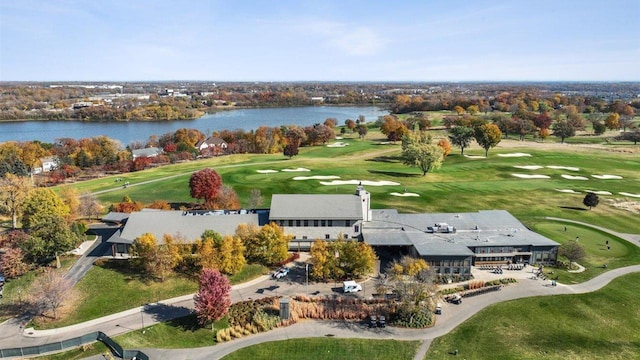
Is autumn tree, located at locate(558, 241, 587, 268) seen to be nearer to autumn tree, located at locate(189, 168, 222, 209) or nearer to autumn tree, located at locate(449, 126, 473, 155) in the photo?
autumn tree, located at locate(189, 168, 222, 209)

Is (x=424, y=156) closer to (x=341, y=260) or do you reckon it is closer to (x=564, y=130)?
(x=341, y=260)

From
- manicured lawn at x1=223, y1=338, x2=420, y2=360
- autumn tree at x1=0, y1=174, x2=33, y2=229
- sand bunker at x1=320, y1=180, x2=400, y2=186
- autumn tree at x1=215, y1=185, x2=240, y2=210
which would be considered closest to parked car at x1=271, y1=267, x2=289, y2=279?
manicured lawn at x1=223, y1=338, x2=420, y2=360

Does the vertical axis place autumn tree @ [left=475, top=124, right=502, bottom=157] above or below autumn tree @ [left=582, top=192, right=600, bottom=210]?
above

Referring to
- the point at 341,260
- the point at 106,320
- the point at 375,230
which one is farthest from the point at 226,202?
the point at 106,320

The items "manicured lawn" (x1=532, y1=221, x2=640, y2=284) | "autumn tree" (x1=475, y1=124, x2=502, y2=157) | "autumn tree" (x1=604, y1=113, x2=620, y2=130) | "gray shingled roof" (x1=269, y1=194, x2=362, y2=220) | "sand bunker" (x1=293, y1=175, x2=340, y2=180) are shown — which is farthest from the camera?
"autumn tree" (x1=604, y1=113, x2=620, y2=130)

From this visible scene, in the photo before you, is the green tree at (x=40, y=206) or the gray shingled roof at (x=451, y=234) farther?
the green tree at (x=40, y=206)

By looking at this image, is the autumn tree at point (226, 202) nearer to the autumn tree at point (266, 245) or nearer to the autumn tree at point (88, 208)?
the autumn tree at point (266, 245)

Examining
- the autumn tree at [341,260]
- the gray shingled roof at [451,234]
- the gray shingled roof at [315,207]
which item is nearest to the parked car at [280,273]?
the autumn tree at [341,260]
